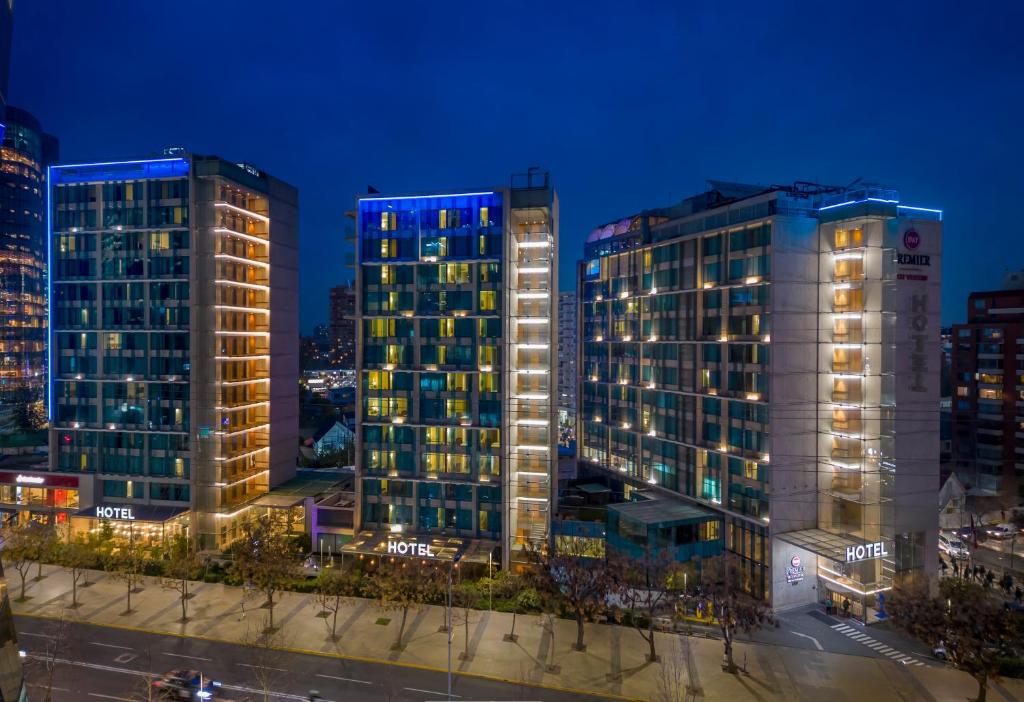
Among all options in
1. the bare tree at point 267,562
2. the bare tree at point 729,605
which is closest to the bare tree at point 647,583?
the bare tree at point 729,605

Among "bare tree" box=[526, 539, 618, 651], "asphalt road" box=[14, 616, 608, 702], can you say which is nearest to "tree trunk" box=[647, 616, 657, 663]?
"bare tree" box=[526, 539, 618, 651]

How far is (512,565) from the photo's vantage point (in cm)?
5678

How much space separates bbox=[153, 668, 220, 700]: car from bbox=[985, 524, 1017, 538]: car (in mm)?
81269

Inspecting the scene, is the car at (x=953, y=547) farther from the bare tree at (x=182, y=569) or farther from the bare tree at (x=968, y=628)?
the bare tree at (x=182, y=569)

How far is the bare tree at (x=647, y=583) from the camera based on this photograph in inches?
1716

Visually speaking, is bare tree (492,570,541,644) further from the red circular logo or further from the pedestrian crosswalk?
the red circular logo

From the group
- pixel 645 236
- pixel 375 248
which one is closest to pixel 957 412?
pixel 645 236

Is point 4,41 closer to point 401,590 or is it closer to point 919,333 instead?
point 401,590

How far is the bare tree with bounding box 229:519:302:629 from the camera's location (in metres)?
46.6

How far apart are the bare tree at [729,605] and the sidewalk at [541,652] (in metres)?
2.32

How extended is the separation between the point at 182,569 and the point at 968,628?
177ft

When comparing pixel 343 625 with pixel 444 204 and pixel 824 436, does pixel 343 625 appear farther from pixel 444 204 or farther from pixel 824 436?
pixel 824 436

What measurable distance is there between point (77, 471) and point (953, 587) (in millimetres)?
77664

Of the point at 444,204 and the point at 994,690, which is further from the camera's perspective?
the point at 444,204
